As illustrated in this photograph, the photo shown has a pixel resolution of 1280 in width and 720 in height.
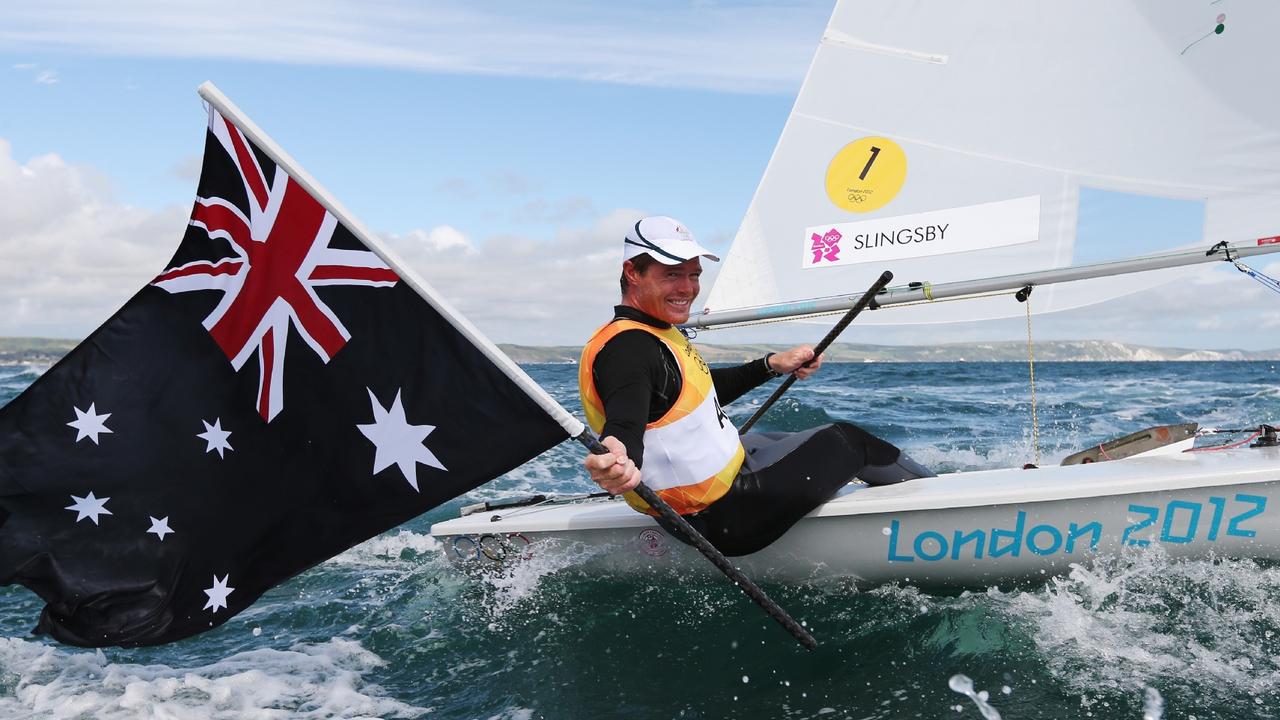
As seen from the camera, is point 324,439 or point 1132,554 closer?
point 324,439

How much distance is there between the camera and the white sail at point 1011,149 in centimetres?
439

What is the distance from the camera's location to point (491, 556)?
436cm

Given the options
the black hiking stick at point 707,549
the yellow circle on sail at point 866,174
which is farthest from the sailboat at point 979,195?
the black hiking stick at point 707,549

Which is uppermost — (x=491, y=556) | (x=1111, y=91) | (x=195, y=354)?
(x=1111, y=91)

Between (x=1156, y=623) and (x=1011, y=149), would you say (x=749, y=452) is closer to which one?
(x=1156, y=623)

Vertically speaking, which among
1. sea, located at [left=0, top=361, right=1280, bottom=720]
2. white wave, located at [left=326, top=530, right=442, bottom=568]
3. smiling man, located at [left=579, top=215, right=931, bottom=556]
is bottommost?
white wave, located at [left=326, top=530, right=442, bottom=568]

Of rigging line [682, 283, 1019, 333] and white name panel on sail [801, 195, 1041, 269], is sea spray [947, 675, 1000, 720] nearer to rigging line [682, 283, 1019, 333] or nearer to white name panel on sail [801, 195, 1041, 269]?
rigging line [682, 283, 1019, 333]

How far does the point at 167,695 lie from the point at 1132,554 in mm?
3902

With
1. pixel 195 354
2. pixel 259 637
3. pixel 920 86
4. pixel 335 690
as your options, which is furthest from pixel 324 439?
pixel 920 86

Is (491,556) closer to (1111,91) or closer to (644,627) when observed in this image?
(644,627)

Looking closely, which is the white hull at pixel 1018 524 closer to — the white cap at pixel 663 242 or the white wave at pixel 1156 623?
the white wave at pixel 1156 623

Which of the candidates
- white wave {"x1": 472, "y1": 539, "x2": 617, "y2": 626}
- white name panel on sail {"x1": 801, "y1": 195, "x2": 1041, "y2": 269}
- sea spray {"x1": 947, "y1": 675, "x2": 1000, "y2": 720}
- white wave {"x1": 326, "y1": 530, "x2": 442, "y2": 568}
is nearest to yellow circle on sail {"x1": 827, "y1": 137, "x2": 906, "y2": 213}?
white name panel on sail {"x1": 801, "y1": 195, "x2": 1041, "y2": 269}

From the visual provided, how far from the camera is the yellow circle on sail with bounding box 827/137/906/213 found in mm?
4711

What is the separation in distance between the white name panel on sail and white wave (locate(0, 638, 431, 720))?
2910mm
